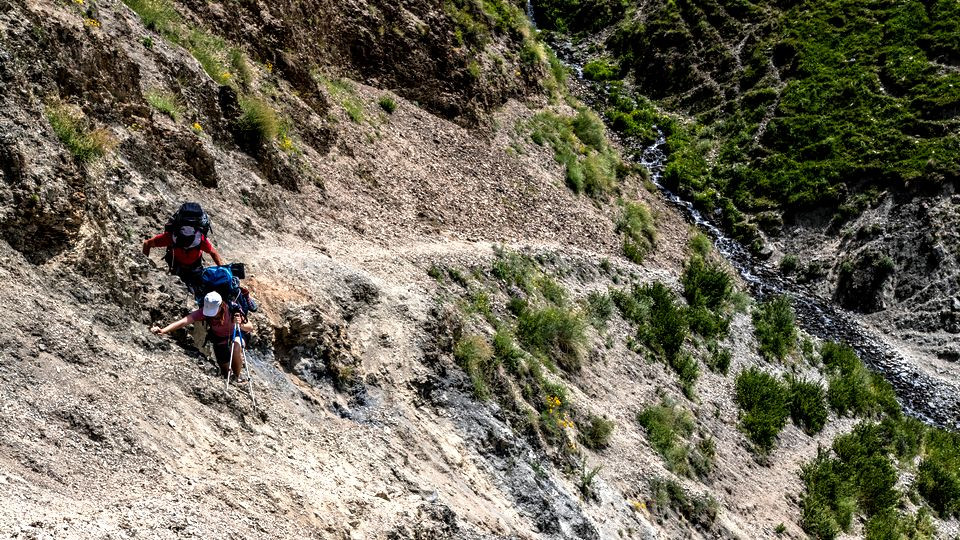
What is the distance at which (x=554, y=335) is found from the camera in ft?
54.9

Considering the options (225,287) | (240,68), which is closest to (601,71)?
(240,68)

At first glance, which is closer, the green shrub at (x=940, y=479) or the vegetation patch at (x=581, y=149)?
the green shrub at (x=940, y=479)

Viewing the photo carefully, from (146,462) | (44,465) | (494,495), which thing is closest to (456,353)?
(494,495)

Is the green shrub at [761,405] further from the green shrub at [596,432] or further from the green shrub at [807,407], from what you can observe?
the green shrub at [596,432]

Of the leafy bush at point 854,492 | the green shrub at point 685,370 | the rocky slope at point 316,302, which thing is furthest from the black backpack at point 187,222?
the leafy bush at point 854,492

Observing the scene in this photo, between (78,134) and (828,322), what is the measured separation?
2706 cm

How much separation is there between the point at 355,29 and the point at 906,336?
2277 centimetres

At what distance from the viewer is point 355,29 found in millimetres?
21984

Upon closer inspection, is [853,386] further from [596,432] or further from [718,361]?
[596,432]

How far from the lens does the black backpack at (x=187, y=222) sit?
915 cm

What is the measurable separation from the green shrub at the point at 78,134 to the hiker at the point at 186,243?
57.4 inches

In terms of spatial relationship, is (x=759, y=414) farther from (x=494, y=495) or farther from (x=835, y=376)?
(x=494, y=495)

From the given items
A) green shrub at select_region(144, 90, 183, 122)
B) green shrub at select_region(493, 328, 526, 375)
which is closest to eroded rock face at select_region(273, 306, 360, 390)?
green shrub at select_region(493, 328, 526, 375)

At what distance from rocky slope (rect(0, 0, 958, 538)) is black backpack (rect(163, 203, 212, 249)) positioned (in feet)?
1.72
